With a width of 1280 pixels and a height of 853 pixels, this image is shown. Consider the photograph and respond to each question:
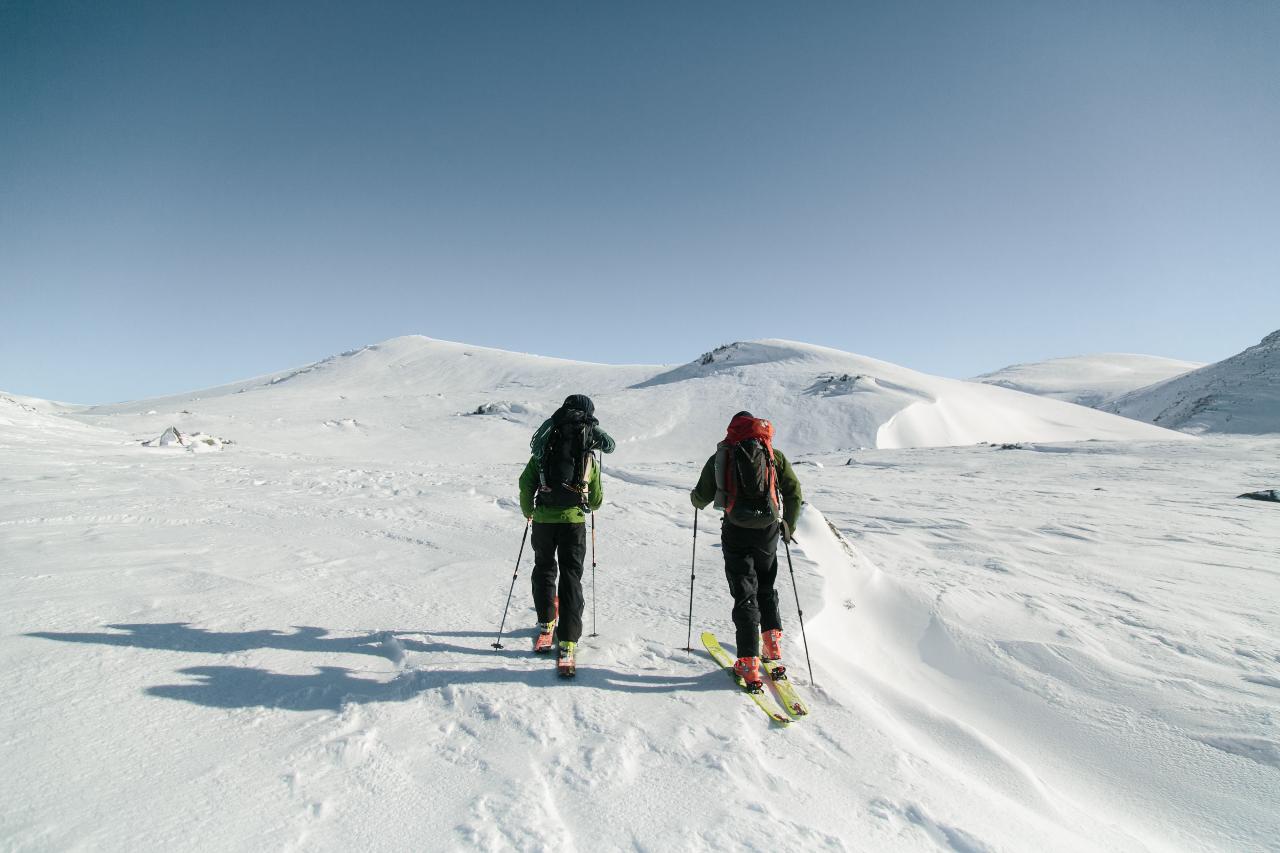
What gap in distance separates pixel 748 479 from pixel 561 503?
4.88 ft

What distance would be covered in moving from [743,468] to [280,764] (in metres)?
3.30

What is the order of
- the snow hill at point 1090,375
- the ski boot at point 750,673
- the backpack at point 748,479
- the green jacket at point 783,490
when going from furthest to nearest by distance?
the snow hill at point 1090,375 < the green jacket at point 783,490 < the backpack at point 748,479 < the ski boot at point 750,673

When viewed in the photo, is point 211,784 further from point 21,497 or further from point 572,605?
point 21,497

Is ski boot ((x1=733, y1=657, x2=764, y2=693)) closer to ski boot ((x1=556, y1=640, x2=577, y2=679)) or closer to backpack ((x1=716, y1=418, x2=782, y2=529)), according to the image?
backpack ((x1=716, y1=418, x2=782, y2=529))

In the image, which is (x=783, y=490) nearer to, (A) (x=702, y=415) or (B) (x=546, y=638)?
(B) (x=546, y=638)

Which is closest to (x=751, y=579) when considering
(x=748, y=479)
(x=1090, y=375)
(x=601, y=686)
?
(x=748, y=479)

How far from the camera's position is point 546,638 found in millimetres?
4359

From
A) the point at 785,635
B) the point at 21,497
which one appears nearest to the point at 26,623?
the point at 785,635

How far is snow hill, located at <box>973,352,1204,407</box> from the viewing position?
112375 millimetres

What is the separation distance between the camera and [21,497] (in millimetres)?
8336

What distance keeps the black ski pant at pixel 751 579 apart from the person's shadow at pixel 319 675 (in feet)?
1.46

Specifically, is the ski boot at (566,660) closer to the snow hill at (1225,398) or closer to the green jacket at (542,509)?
the green jacket at (542,509)

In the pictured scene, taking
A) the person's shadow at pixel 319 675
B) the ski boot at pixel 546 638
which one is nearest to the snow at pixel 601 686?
the person's shadow at pixel 319 675

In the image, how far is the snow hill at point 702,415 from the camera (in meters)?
29.2
